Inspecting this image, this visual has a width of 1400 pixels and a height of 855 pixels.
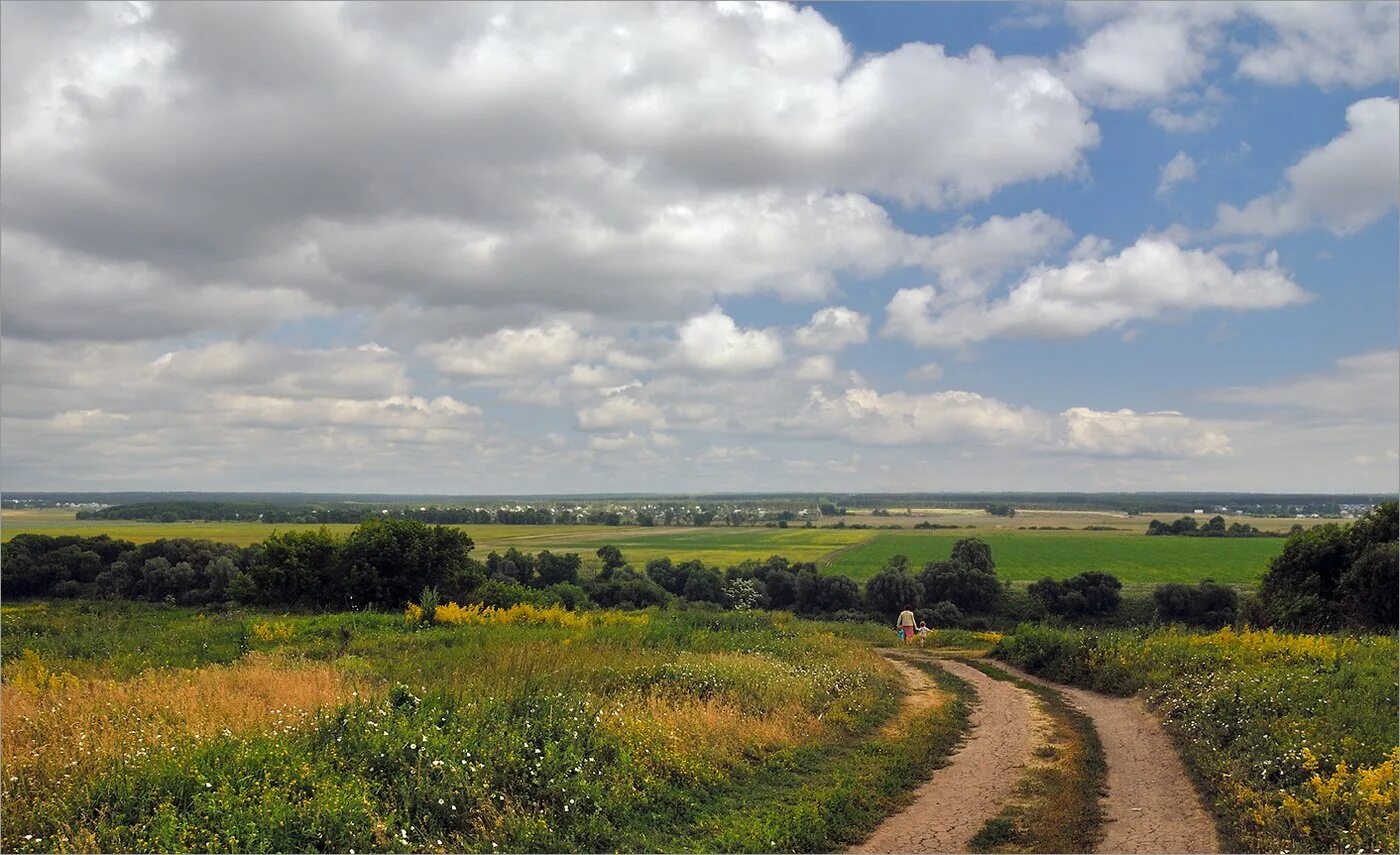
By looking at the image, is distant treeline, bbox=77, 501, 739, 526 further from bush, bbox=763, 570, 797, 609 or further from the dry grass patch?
the dry grass patch

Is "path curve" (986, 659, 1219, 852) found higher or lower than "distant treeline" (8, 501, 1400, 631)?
higher

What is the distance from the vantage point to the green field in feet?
261

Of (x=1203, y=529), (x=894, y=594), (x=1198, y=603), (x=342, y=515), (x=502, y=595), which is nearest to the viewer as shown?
(x=502, y=595)

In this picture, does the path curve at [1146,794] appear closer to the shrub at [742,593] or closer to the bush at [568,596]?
the bush at [568,596]

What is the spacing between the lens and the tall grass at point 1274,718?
29.0 ft

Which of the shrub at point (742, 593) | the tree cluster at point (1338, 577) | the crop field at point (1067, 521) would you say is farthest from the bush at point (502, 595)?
the crop field at point (1067, 521)

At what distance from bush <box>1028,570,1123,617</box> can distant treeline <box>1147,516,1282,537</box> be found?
81.2 metres

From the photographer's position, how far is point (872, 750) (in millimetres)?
12820

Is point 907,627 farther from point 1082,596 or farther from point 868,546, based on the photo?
point 868,546

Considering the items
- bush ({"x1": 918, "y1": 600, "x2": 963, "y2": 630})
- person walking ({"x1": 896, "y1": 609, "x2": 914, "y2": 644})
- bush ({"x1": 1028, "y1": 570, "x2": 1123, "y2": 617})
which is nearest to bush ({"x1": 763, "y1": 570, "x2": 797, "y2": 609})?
bush ({"x1": 918, "y1": 600, "x2": 963, "y2": 630})

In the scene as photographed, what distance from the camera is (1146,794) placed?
10.7m

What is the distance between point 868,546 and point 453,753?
112m

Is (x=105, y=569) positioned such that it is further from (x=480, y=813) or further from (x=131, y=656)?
(x=480, y=813)

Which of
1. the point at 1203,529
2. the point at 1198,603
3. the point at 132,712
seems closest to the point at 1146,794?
the point at 132,712
